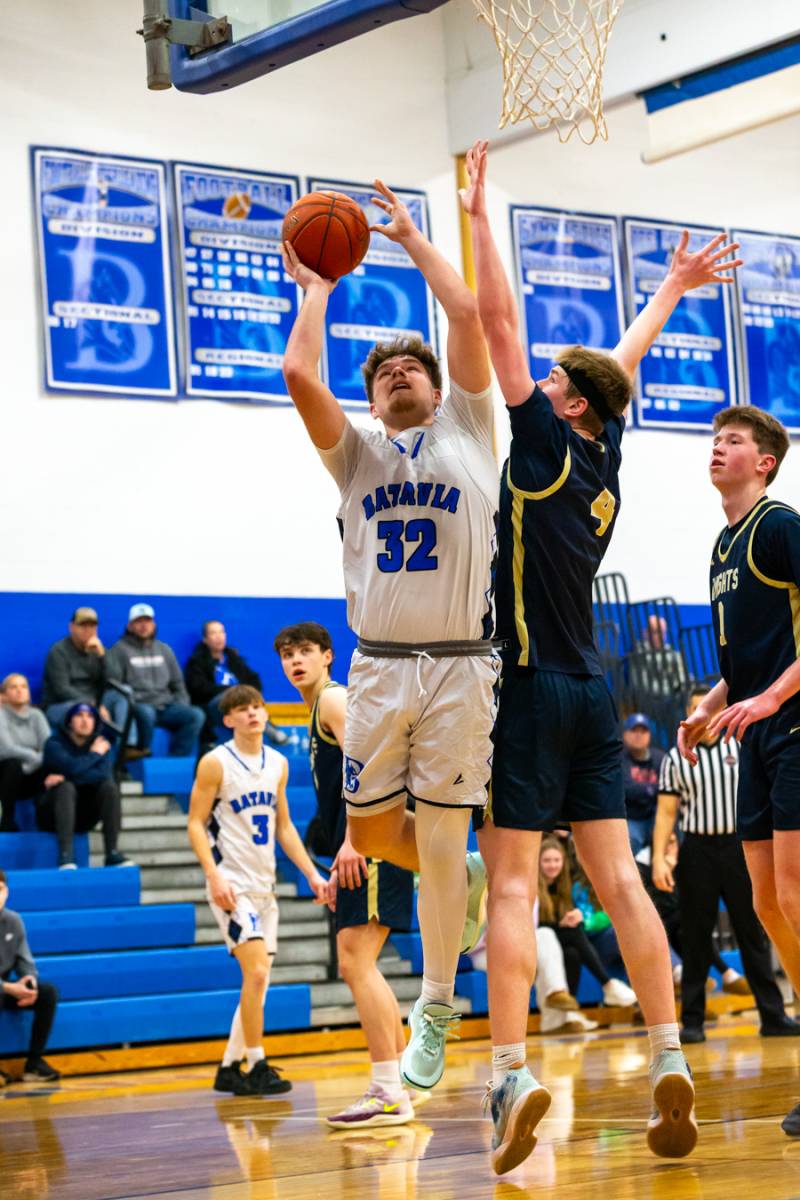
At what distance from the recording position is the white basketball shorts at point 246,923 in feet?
26.9

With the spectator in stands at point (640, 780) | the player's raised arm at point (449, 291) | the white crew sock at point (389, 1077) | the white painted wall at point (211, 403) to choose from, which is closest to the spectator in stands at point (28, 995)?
the white crew sock at point (389, 1077)

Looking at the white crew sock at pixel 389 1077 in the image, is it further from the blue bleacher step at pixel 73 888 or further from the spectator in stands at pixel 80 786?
the spectator in stands at pixel 80 786

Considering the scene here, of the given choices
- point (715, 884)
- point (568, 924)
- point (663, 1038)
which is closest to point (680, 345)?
point (568, 924)

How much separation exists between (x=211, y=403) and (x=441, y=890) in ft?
36.5

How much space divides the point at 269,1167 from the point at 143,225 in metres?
11.4

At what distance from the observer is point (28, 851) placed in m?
12.1

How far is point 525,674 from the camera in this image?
484 cm

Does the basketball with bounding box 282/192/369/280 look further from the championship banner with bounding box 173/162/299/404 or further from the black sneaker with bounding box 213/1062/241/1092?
the championship banner with bounding box 173/162/299/404

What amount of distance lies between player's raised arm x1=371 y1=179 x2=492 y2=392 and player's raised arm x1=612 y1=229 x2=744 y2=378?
555 millimetres

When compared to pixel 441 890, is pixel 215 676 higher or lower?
higher

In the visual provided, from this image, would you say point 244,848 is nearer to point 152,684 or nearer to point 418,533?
point 418,533

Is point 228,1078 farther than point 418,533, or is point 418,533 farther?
point 228,1078

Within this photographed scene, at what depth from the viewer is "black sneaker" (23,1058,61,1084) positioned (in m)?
9.82

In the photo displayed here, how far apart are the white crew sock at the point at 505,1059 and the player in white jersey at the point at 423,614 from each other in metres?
0.32
